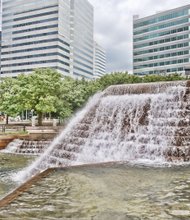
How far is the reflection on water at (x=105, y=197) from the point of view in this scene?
4.99 meters

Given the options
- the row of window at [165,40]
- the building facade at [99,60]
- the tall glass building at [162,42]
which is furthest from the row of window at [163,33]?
the building facade at [99,60]

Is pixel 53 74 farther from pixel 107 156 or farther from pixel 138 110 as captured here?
pixel 107 156

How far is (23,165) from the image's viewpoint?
1592 centimetres

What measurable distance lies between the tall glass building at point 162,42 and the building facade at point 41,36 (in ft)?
83.9

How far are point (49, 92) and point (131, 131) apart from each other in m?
20.6

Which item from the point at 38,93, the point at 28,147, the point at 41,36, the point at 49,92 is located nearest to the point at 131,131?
the point at 28,147

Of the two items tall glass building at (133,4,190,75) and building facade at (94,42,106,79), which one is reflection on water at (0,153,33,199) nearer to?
tall glass building at (133,4,190,75)

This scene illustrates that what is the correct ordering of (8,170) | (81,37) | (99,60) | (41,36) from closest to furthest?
(8,170) < (41,36) < (81,37) < (99,60)

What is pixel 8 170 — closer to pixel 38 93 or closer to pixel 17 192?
pixel 17 192

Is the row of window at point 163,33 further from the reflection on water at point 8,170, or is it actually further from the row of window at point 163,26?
the reflection on water at point 8,170

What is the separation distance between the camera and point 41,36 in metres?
104

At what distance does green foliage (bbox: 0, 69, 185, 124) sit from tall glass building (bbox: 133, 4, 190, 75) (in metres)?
41.8

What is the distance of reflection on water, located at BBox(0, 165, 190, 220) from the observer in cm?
499

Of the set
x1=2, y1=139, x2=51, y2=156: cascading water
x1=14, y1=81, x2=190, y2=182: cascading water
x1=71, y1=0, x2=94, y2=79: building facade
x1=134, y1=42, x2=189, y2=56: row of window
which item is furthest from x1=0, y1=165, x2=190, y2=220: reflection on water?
x1=71, y1=0, x2=94, y2=79: building facade
